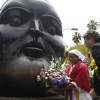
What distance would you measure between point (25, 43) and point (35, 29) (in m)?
0.40

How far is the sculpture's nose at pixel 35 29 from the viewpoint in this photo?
4430 millimetres

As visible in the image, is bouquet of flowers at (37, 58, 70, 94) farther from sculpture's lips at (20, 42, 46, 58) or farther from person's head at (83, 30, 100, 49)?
person's head at (83, 30, 100, 49)

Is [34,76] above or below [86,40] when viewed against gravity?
below

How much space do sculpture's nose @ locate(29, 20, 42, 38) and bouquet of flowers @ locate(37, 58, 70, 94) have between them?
2.74ft

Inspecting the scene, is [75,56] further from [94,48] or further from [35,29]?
[94,48]

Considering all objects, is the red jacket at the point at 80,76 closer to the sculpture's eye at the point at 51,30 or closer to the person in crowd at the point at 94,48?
the person in crowd at the point at 94,48

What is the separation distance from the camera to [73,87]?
389 centimetres

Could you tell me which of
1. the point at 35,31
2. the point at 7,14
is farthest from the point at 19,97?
the point at 7,14

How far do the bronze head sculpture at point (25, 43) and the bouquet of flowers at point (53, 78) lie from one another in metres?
0.26

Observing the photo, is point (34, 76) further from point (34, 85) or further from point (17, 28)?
point (17, 28)

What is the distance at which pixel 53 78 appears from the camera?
390cm

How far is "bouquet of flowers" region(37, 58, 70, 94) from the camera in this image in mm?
3782

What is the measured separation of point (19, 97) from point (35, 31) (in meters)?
1.52

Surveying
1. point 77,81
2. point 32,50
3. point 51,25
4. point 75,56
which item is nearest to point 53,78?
point 77,81
